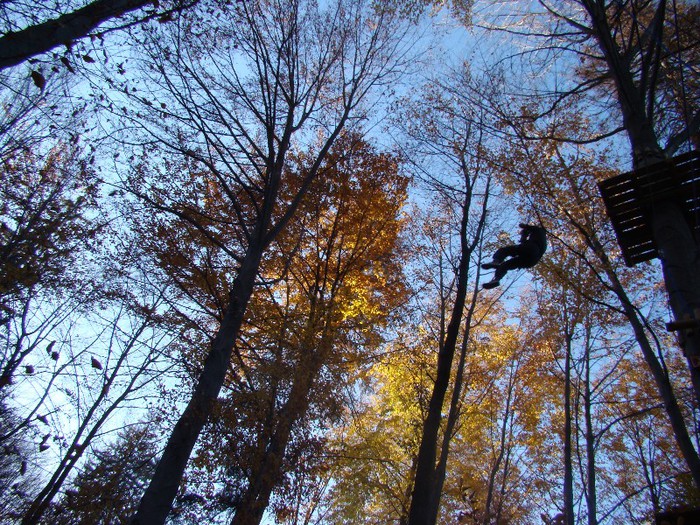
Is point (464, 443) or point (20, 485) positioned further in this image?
point (20, 485)

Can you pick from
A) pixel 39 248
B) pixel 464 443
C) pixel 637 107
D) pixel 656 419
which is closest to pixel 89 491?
pixel 39 248

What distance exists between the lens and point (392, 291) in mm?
9602

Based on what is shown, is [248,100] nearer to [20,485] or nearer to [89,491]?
[89,491]

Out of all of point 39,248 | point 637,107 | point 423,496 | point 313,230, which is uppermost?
point 313,230

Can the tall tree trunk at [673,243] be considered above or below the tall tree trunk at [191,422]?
above

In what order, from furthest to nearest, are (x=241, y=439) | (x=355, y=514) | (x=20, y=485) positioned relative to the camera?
(x=20, y=485), (x=355, y=514), (x=241, y=439)

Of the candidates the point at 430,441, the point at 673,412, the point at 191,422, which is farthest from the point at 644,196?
the point at 191,422

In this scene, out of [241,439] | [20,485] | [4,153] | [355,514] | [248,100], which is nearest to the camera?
[241,439]

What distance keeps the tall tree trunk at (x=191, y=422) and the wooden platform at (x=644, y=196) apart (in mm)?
4793

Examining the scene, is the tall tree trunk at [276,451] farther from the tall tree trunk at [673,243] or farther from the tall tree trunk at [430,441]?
the tall tree trunk at [673,243]

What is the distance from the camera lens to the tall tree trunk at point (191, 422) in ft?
13.0

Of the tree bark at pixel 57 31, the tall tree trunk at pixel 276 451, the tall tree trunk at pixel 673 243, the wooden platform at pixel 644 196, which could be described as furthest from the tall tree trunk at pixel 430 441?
the tree bark at pixel 57 31

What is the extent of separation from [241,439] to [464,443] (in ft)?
33.5

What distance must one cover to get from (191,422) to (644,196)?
5676 millimetres
